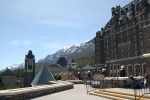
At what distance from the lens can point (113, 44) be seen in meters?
73.6

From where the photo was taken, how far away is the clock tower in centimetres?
9250

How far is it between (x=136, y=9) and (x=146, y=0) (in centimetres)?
361

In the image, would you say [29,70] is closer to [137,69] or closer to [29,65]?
[29,65]

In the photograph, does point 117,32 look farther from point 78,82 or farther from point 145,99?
point 145,99

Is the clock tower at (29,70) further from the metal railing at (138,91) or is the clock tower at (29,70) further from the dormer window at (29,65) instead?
the metal railing at (138,91)

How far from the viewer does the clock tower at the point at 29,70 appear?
303 ft

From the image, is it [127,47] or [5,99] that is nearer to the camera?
[5,99]

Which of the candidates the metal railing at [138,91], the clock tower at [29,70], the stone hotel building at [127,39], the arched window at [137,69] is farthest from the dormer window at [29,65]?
the metal railing at [138,91]

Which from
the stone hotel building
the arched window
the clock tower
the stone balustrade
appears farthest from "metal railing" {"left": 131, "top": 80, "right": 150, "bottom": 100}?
the clock tower

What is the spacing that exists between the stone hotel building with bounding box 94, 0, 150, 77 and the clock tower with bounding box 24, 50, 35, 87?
102ft

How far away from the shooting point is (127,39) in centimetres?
6475

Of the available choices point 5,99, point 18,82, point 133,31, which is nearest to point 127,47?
point 133,31

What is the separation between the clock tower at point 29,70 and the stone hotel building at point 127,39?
1224 inches

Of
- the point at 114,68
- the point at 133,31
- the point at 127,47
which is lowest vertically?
the point at 114,68
